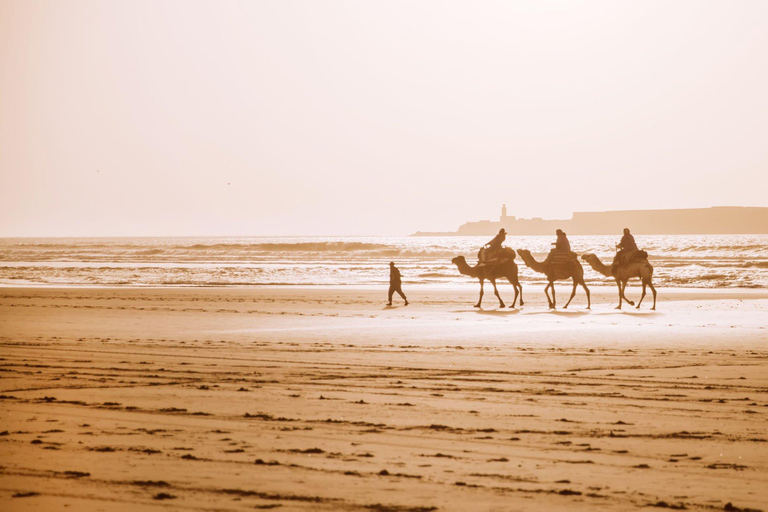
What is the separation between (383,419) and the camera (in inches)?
304

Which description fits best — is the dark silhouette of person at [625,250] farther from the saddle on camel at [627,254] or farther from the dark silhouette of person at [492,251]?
the dark silhouette of person at [492,251]

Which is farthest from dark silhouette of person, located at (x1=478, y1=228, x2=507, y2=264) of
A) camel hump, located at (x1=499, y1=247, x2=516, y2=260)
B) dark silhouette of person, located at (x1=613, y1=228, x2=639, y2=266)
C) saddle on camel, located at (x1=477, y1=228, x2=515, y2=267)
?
dark silhouette of person, located at (x1=613, y1=228, x2=639, y2=266)

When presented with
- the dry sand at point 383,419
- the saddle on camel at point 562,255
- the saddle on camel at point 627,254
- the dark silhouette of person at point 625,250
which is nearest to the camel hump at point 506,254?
the saddle on camel at point 562,255

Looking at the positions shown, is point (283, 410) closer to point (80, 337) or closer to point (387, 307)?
point (80, 337)

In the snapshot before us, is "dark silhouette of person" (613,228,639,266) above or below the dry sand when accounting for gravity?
above

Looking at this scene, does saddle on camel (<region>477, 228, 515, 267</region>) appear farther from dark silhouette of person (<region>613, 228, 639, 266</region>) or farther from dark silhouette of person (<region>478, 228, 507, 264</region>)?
dark silhouette of person (<region>613, 228, 639, 266</region>)

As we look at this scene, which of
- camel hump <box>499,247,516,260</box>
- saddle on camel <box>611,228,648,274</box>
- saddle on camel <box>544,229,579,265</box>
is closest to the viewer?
saddle on camel <box>611,228,648,274</box>

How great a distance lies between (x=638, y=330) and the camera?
683 inches

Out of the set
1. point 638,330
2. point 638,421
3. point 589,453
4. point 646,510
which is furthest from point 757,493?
point 638,330

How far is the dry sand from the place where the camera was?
536cm

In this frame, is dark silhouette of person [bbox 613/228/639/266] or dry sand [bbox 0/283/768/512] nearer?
dry sand [bbox 0/283/768/512]

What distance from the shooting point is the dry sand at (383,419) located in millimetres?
5363

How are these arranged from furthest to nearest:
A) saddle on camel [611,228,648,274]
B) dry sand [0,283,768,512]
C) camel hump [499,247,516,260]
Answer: camel hump [499,247,516,260], saddle on camel [611,228,648,274], dry sand [0,283,768,512]

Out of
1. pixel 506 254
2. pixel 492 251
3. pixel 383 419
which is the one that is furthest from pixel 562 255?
pixel 383 419
